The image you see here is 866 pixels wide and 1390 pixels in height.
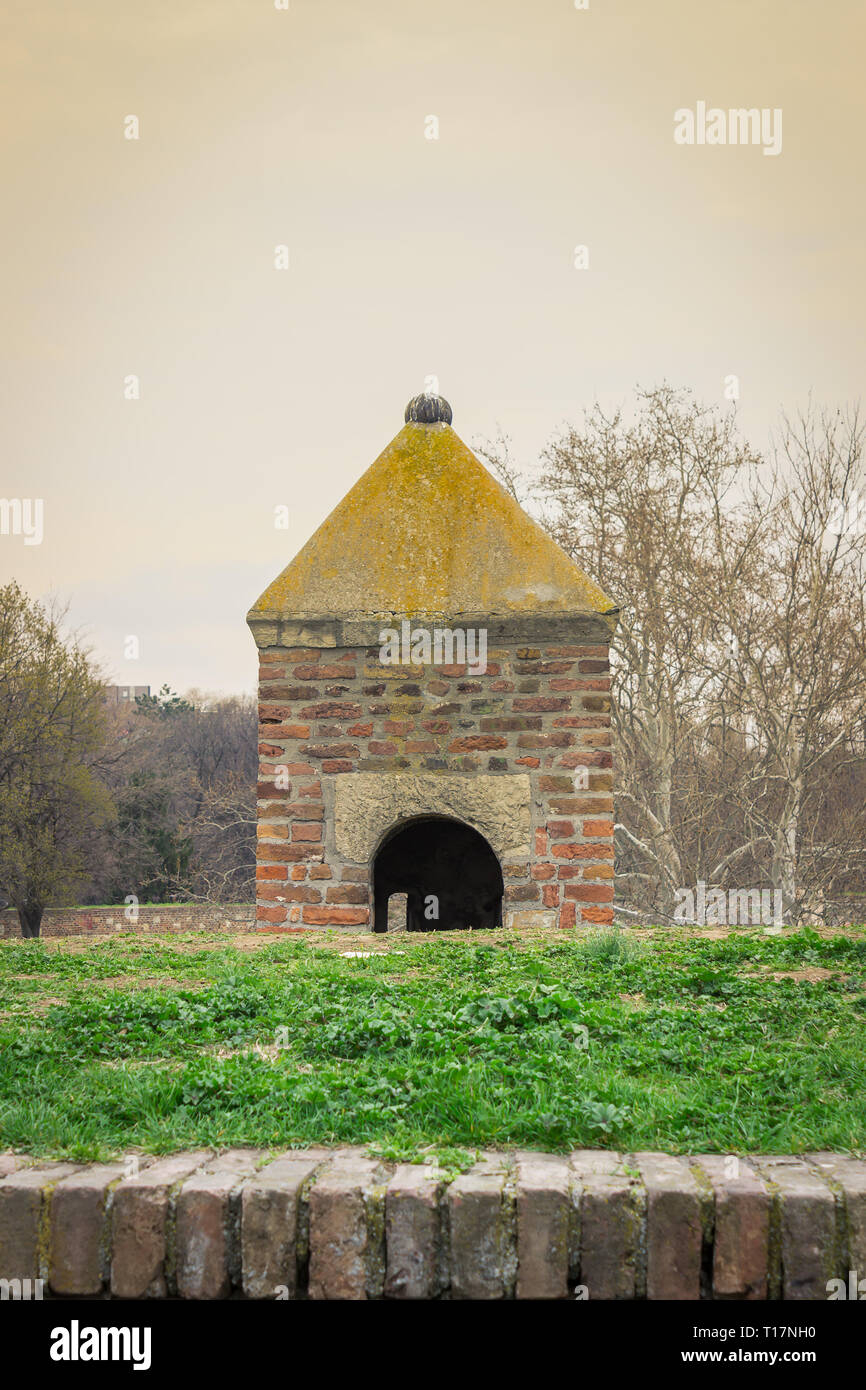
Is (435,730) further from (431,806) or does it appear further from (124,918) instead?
(124,918)

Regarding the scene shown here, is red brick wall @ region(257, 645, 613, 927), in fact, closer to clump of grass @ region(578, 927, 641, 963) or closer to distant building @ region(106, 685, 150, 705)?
clump of grass @ region(578, 927, 641, 963)

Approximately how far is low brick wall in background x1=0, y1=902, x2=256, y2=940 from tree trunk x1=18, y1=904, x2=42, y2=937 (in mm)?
732

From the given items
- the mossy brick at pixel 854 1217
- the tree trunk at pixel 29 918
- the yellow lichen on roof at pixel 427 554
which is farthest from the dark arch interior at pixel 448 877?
the tree trunk at pixel 29 918

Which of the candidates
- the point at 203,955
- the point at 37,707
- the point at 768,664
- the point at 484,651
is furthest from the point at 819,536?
the point at 37,707

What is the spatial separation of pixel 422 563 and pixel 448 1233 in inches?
224

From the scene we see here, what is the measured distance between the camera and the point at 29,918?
2591 cm

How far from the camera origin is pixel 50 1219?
2305 mm

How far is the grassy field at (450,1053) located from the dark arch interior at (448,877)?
543 centimetres

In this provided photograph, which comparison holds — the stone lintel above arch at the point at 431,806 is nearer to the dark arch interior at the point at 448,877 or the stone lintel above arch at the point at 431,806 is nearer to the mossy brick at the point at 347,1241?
the dark arch interior at the point at 448,877

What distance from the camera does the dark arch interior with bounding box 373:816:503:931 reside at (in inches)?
415

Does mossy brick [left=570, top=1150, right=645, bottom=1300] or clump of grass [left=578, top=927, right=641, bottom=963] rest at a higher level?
clump of grass [left=578, top=927, right=641, bottom=963]

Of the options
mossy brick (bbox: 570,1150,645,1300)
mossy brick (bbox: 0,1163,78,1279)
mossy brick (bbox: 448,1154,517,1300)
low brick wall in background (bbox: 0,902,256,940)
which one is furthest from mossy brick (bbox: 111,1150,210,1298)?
low brick wall in background (bbox: 0,902,256,940)

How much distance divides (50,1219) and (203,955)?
3305mm

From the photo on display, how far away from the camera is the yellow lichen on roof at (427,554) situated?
729 cm
